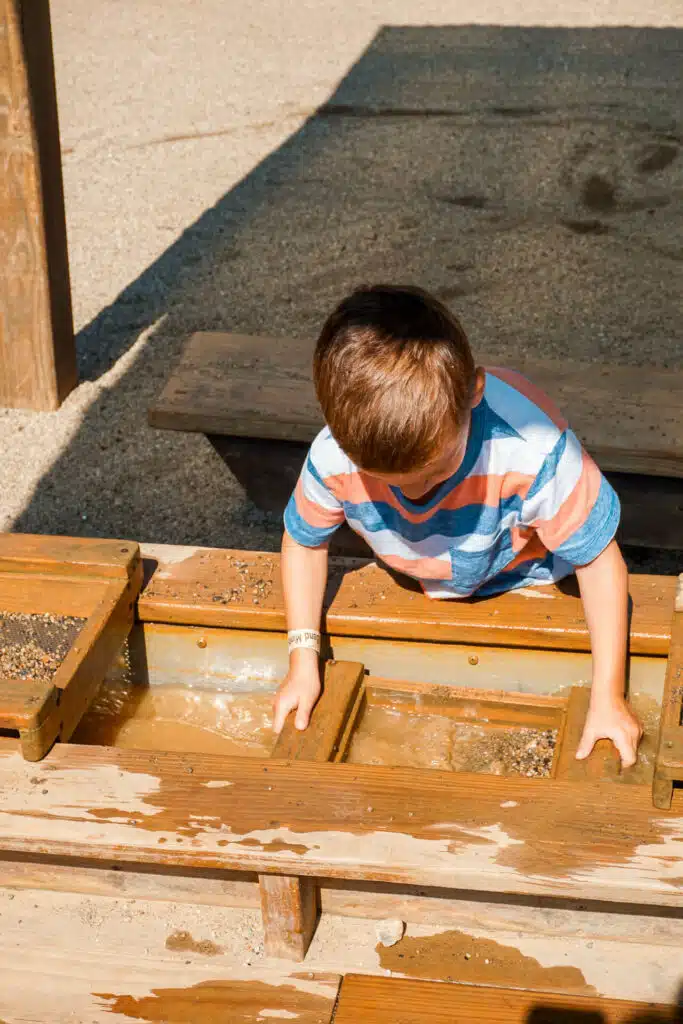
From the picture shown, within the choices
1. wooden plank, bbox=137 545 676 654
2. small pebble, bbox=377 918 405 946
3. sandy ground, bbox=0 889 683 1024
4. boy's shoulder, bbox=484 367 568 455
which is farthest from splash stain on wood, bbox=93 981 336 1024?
boy's shoulder, bbox=484 367 568 455

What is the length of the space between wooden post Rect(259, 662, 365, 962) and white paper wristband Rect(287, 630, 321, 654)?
0.25ft

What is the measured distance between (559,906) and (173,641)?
0.90m

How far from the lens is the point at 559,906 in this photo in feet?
6.22

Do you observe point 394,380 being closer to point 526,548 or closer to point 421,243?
point 526,548

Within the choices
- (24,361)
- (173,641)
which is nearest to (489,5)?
(24,361)

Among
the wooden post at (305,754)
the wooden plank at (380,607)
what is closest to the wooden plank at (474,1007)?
the wooden post at (305,754)

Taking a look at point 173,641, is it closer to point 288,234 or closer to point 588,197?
point 288,234

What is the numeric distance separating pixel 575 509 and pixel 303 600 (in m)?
0.53

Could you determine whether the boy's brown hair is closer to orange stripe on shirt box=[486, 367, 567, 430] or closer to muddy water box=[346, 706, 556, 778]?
orange stripe on shirt box=[486, 367, 567, 430]

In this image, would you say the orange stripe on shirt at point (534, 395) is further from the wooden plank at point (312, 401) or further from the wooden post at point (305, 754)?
the wooden plank at point (312, 401)

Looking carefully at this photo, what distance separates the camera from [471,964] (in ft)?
6.37

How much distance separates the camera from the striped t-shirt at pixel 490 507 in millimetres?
1950

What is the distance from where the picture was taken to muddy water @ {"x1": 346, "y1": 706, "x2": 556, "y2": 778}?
7.34 feet

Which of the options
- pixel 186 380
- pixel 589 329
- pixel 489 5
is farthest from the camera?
pixel 489 5
